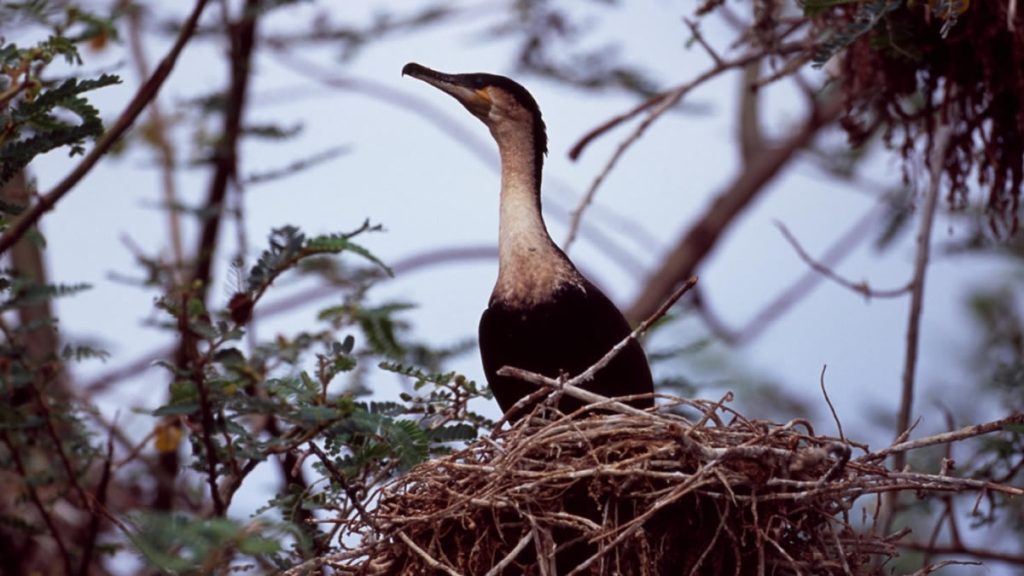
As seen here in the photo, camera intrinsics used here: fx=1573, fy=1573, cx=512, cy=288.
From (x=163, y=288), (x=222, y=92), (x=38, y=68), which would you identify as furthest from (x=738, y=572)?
(x=222, y=92)

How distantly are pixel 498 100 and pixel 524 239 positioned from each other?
0.68m

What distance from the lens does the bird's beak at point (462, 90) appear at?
5.54 m

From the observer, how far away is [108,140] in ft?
12.5

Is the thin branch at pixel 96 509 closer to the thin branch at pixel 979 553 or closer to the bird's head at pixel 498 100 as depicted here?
the bird's head at pixel 498 100

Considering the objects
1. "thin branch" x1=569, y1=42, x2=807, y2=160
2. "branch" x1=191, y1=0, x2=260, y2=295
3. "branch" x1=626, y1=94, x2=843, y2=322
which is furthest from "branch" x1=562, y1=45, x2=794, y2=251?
"branch" x1=626, y1=94, x2=843, y2=322

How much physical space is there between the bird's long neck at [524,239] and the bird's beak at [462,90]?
0.47ft

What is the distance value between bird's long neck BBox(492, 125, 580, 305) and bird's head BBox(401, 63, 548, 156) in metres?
0.05

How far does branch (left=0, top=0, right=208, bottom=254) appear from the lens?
3803 millimetres

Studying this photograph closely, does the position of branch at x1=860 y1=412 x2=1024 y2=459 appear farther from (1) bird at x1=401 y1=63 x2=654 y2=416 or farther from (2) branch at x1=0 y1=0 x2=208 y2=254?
(2) branch at x1=0 y1=0 x2=208 y2=254

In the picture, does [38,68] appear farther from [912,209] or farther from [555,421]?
[912,209]

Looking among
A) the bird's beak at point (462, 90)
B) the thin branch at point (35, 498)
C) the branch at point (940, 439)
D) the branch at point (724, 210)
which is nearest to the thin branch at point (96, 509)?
the thin branch at point (35, 498)

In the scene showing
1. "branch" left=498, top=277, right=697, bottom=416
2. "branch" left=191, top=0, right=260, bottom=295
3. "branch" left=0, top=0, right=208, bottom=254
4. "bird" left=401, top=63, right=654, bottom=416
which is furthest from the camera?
"branch" left=191, top=0, right=260, bottom=295

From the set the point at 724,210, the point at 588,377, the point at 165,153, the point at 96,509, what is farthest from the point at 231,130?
the point at 724,210

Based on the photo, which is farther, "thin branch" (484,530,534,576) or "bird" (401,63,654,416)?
"bird" (401,63,654,416)
